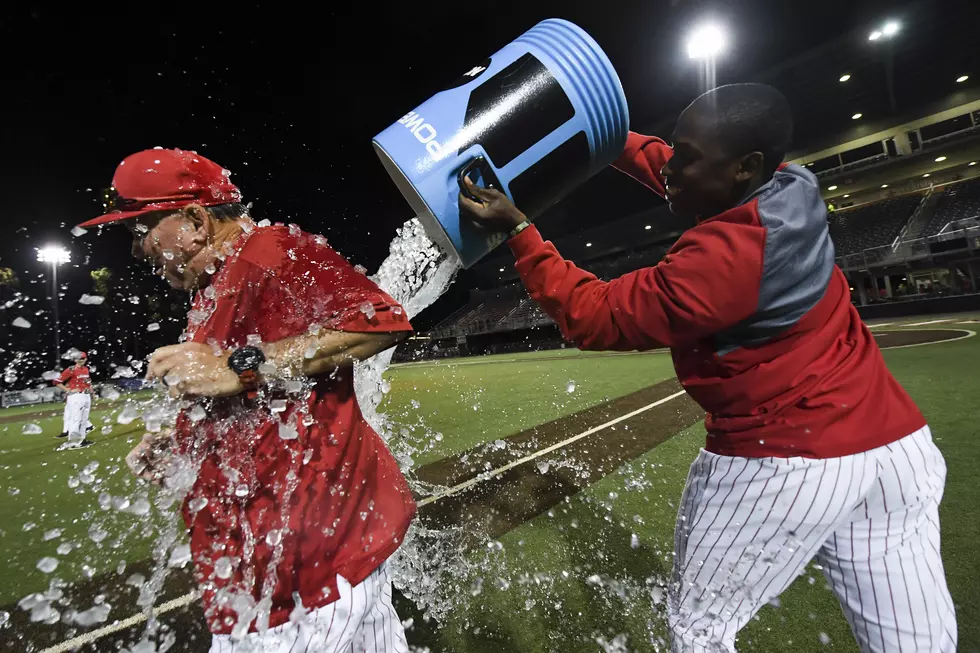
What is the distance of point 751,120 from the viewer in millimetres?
1350

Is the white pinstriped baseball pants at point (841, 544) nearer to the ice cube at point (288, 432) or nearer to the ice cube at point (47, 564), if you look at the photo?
the ice cube at point (288, 432)

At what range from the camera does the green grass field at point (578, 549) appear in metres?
2.25

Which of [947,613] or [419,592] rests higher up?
[947,613]

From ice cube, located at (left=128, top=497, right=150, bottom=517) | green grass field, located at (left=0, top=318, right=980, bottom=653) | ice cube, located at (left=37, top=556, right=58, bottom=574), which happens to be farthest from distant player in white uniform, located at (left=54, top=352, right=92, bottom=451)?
ice cube, located at (left=128, top=497, right=150, bottom=517)

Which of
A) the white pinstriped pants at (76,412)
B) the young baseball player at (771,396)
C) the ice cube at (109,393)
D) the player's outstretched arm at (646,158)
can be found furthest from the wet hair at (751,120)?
the white pinstriped pants at (76,412)

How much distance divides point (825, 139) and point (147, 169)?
34.8 meters

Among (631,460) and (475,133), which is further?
(631,460)

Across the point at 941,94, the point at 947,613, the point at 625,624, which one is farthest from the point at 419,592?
the point at 941,94

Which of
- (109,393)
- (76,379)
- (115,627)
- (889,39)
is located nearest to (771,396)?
(109,393)

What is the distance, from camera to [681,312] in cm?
126

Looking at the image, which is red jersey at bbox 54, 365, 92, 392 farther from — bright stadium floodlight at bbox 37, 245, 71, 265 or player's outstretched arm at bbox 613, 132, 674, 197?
bright stadium floodlight at bbox 37, 245, 71, 265

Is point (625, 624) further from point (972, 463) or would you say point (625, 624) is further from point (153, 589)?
point (972, 463)

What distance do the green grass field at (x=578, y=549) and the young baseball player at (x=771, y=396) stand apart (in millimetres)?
1010

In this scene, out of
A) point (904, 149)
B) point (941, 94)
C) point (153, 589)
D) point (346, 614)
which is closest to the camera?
point (346, 614)
